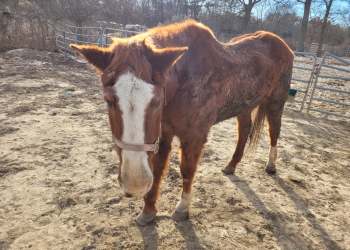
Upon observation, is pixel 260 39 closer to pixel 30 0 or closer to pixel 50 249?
pixel 50 249

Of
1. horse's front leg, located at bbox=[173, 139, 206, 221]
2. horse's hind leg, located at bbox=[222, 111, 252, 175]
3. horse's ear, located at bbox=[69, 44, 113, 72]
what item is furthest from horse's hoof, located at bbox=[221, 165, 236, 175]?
horse's ear, located at bbox=[69, 44, 113, 72]

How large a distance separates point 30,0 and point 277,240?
28379mm

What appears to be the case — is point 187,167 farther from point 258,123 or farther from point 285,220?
point 258,123

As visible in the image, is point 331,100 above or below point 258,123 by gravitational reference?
below

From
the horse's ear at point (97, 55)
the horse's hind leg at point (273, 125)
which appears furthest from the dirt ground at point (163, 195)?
the horse's ear at point (97, 55)

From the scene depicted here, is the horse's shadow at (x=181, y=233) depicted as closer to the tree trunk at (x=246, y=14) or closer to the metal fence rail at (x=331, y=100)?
the metal fence rail at (x=331, y=100)

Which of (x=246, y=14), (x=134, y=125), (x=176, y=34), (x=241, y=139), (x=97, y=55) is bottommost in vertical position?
(x=241, y=139)

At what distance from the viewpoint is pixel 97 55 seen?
5.38 feet

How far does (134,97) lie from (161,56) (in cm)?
34

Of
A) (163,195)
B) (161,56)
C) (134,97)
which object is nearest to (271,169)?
(163,195)

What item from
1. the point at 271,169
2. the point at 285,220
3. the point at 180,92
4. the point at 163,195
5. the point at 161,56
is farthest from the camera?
the point at 271,169

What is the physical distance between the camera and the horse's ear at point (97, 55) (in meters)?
1.63

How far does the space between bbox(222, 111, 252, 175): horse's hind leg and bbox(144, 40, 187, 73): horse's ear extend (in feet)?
6.76

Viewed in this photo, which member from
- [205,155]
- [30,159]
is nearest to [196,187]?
[205,155]
